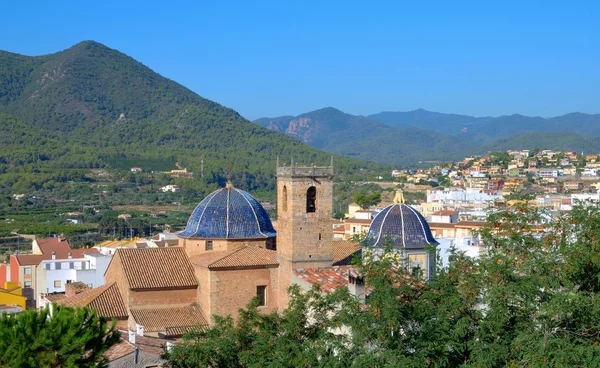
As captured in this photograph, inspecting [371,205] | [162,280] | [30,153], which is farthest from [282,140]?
[162,280]

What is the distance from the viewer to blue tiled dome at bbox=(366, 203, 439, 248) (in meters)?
25.6

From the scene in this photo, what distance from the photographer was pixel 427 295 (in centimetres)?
1527

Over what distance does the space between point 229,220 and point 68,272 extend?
16104 mm

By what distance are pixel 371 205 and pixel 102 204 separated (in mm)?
30882

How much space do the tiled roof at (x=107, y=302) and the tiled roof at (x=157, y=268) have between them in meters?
0.70

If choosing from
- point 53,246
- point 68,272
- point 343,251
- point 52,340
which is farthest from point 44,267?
point 52,340

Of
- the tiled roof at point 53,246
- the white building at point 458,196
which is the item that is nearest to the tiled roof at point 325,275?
the tiled roof at point 53,246

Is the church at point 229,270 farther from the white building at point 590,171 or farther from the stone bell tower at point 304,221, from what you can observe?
the white building at point 590,171

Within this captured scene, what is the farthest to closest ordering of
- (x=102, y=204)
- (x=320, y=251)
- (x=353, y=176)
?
(x=353, y=176), (x=102, y=204), (x=320, y=251)

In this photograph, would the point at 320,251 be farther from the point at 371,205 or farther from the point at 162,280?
the point at 371,205

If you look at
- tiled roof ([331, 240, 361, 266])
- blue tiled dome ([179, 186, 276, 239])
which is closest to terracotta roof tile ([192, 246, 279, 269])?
blue tiled dome ([179, 186, 276, 239])

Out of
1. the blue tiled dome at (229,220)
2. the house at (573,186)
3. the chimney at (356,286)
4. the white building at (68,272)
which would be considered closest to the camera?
the chimney at (356,286)

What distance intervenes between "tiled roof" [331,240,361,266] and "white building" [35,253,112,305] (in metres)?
14.2

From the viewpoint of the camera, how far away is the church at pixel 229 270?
23250 mm
